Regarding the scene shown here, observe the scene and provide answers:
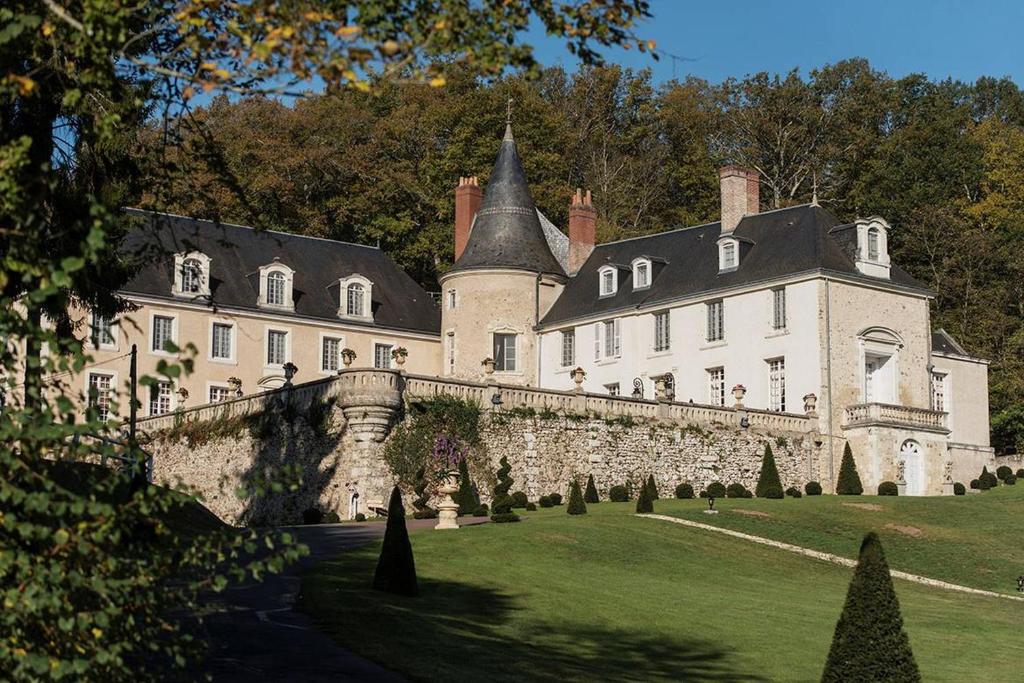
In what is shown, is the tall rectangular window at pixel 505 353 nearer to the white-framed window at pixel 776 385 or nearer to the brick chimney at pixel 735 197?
the brick chimney at pixel 735 197

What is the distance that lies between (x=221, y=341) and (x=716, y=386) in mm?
15833

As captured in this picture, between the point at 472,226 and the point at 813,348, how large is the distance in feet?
42.8

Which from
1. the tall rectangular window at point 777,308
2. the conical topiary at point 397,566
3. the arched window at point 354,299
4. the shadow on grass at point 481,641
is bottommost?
the shadow on grass at point 481,641

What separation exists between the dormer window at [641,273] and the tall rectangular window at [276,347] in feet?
38.1

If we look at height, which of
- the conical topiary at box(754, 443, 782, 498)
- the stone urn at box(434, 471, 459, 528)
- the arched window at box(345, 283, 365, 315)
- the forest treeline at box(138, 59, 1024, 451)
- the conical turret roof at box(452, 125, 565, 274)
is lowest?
the stone urn at box(434, 471, 459, 528)

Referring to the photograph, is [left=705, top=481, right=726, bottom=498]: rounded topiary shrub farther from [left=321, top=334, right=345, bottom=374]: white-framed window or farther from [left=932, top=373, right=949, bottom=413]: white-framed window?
[left=321, top=334, right=345, bottom=374]: white-framed window

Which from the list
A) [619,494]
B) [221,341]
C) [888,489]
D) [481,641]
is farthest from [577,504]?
[221,341]

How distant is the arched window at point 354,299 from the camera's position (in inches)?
2085

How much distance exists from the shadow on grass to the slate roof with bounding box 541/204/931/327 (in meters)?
24.5

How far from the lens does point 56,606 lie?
8523mm

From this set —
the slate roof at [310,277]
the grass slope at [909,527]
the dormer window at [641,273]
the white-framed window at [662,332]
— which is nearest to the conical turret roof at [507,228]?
the dormer window at [641,273]

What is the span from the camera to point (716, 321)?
1859 inches

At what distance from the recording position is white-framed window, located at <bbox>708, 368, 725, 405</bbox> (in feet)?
154

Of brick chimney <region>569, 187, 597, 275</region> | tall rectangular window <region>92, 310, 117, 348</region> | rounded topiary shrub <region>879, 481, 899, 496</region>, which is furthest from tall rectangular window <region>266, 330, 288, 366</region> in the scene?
rounded topiary shrub <region>879, 481, 899, 496</region>
